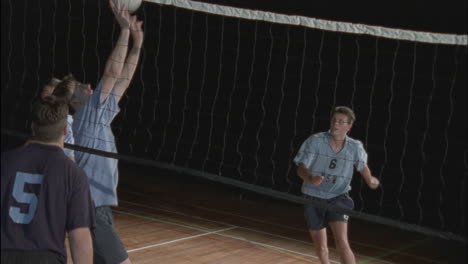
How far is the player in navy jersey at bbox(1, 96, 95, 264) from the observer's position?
9.54 feet

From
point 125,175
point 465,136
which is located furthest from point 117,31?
point 465,136

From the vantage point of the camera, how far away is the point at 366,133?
28.2 feet

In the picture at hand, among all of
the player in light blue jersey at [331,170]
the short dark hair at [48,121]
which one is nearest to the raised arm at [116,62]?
the short dark hair at [48,121]

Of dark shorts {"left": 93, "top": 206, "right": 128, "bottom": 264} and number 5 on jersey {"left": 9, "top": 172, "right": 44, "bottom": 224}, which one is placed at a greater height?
number 5 on jersey {"left": 9, "top": 172, "right": 44, "bottom": 224}

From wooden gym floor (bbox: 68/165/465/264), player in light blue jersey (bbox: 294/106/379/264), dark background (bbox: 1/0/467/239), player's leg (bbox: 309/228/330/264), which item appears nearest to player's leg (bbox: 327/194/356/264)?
player in light blue jersey (bbox: 294/106/379/264)

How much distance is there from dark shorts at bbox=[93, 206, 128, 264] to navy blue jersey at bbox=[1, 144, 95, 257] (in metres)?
0.96

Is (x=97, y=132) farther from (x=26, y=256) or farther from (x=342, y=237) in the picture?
(x=342, y=237)

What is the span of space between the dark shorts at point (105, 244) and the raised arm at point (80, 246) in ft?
3.15

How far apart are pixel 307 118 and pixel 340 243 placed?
→ 391cm

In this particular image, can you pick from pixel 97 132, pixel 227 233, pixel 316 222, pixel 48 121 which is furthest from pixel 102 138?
pixel 227 233

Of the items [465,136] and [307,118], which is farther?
[307,118]

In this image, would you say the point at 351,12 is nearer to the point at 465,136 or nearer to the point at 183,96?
the point at 465,136

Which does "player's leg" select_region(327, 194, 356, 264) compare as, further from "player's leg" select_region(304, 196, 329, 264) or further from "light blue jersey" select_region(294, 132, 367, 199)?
"light blue jersey" select_region(294, 132, 367, 199)

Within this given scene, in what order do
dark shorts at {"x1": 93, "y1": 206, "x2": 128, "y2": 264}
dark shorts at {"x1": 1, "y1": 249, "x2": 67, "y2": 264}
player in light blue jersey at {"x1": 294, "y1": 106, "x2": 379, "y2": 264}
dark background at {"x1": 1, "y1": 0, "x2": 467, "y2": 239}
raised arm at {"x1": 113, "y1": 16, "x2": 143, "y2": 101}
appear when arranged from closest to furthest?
dark shorts at {"x1": 1, "y1": 249, "x2": 67, "y2": 264}, dark shorts at {"x1": 93, "y1": 206, "x2": 128, "y2": 264}, raised arm at {"x1": 113, "y1": 16, "x2": 143, "y2": 101}, player in light blue jersey at {"x1": 294, "y1": 106, "x2": 379, "y2": 264}, dark background at {"x1": 1, "y1": 0, "x2": 467, "y2": 239}
